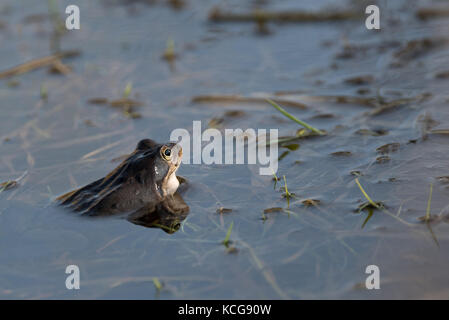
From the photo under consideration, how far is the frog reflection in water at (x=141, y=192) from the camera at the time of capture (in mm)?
4297

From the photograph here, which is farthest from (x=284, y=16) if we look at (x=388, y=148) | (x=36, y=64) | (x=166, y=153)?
(x=166, y=153)

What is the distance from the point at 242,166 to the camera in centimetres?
493

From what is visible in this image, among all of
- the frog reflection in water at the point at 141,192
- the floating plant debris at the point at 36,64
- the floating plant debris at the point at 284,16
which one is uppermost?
the floating plant debris at the point at 284,16

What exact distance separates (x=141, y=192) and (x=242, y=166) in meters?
1.01

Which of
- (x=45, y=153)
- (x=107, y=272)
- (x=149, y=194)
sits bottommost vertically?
(x=107, y=272)

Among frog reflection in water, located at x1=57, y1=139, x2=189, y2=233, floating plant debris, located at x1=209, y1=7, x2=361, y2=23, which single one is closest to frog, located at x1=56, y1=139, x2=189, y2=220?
frog reflection in water, located at x1=57, y1=139, x2=189, y2=233

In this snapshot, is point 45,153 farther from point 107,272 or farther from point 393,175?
point 393,175

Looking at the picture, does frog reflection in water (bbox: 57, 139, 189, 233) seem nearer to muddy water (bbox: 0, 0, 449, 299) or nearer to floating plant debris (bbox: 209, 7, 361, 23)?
muddy water (bbox: 0, 0, 449, 299)

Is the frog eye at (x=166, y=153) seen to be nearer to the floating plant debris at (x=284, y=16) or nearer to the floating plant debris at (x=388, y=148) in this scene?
the floating plant debris at (x=388, y=148)

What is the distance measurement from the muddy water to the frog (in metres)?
0.13

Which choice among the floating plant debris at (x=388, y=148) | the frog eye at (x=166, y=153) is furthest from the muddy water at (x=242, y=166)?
the frog eye at (x=166, y=153)

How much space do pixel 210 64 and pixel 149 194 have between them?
332 centimetres
